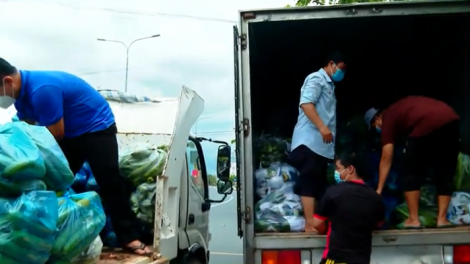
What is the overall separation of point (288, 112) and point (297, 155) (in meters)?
1.98

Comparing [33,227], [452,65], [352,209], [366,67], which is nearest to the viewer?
[33,227]

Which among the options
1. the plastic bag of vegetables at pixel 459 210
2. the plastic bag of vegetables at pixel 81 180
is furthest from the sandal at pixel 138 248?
the plastic bag of vegetables at pixel 459 210

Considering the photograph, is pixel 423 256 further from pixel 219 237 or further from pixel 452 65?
pixel 219 237

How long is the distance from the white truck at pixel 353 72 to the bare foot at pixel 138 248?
693mm

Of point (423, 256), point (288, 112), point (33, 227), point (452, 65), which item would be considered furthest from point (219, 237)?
point (33, 227)

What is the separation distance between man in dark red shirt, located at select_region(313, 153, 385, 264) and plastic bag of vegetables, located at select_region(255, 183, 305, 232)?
405mm

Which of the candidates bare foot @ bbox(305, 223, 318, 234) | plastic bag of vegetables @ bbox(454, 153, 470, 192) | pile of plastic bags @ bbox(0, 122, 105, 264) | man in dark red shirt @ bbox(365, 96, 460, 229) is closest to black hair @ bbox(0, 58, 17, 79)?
pile of plastic bags @ bbox(0, 122, 105, 264)

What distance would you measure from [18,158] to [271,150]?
2774 millimetres

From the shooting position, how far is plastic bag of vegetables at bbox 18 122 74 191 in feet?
9.69

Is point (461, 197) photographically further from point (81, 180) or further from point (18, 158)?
point (18, 158)

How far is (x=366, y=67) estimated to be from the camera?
20.1 ft

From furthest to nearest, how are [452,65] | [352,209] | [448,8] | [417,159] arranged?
1. [452,65]
2. [417,159]
3. [448,8]
4. [352,209]

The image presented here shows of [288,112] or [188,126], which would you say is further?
[288,112]

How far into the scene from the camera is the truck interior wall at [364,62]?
5.07 meters
